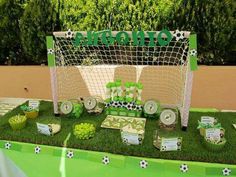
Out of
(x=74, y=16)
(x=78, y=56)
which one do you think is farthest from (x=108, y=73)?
(x=74, y=16)

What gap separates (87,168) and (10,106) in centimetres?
134

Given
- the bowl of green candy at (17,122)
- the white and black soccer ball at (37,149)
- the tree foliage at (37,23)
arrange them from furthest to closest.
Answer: the tree foliage at (37,23) → the bowl of green candy at (17,122) → the white and black soccer ball at (37,149)

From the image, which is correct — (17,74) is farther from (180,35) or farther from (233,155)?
(233,155)

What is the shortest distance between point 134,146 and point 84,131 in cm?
33

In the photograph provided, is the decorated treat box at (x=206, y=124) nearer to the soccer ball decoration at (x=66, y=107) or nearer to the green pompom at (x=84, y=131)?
the green pompom at (x=84, y=131)

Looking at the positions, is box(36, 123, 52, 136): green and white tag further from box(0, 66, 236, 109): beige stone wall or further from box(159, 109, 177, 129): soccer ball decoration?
box(0, 66, 236, 109): beige stone wall

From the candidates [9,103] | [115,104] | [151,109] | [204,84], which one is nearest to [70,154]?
[115,104]

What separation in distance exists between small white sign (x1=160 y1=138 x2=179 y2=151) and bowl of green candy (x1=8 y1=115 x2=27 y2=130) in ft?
3.08

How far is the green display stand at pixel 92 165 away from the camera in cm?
138

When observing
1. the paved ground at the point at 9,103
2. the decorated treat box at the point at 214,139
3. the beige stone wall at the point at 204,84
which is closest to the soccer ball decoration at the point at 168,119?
the decorated treat box at the point at 214,139

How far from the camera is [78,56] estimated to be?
2600mm

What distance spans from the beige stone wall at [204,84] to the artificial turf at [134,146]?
2.40 ft

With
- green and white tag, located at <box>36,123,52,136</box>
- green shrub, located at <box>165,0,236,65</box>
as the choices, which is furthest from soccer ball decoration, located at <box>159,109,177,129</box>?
green shrub, located at <box>165,0,236,65</box>

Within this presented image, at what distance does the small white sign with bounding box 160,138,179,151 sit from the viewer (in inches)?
56.8
